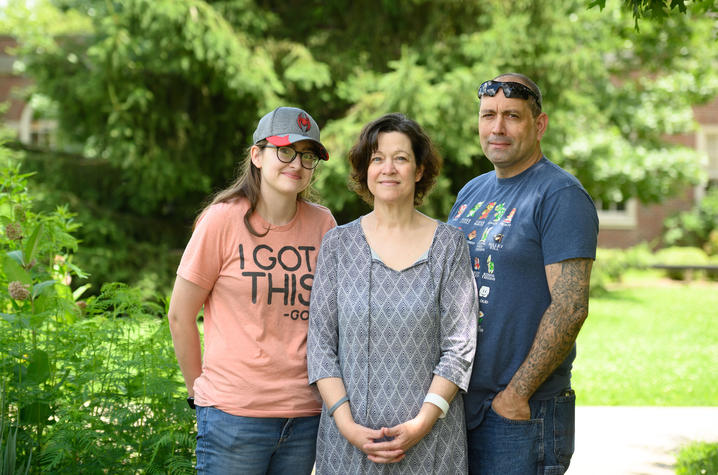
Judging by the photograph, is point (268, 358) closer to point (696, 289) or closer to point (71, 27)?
point (696, 289)

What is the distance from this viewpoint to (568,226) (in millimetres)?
2547

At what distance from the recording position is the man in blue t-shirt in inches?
101

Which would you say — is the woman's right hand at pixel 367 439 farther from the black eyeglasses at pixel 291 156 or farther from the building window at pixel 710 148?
the building window at pixel 710 148

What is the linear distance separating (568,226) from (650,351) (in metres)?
7.77

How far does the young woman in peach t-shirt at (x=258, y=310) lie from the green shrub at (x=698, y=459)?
10.2 feet

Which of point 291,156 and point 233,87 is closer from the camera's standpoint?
point 291,156

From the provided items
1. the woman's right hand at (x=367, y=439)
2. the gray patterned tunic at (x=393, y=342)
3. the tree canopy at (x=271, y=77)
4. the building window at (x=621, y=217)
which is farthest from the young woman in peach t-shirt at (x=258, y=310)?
the building window at (x=621, y=217)

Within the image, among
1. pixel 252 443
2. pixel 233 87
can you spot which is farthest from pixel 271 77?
pixel 252 443

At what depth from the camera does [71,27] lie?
28.1 metres

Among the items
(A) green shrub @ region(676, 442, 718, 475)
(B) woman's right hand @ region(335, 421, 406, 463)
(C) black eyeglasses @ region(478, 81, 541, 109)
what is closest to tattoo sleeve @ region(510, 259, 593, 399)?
(B) woman's right hand @ region(335, 421, 406, 463)

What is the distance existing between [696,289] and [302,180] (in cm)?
1552

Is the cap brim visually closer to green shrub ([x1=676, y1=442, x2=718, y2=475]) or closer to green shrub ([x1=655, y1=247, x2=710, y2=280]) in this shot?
green shrub ([x1=676, y1=442, x2=718, y2=475])

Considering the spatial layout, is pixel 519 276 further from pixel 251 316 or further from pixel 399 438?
pixel 251 316

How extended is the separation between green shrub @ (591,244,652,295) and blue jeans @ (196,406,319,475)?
12.5 metres
